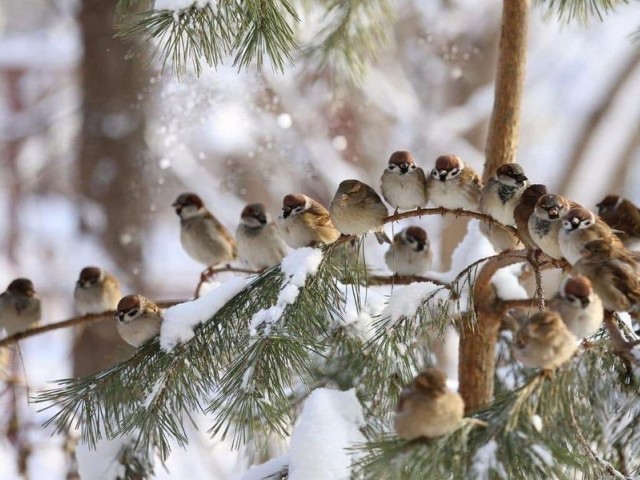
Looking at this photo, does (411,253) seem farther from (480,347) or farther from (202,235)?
(202,235)

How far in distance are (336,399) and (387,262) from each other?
1393mm

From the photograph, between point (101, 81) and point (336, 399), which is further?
point (101, 81)

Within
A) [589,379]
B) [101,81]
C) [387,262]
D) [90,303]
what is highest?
[101,81]

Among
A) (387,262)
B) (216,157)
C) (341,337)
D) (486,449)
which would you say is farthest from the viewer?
(216,157)

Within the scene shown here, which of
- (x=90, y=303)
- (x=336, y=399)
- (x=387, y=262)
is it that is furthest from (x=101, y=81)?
(x=336, y=399)

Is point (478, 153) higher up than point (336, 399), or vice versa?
point (478, 153)

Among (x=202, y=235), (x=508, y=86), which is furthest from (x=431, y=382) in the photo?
(x=202, y=235)

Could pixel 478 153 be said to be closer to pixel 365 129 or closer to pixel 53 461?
pixel 365 129

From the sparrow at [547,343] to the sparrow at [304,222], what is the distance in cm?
130

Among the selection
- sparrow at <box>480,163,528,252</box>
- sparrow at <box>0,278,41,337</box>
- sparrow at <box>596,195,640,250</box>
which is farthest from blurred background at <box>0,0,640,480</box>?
sparrow at <box>480,163,528,252</box>

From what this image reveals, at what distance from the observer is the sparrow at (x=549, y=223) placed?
217 cm

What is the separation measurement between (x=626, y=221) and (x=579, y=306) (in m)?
1.74

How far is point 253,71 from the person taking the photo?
5.03m

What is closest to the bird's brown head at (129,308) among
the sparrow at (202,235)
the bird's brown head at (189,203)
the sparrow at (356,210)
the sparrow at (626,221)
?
the sparrow at (356,210)
